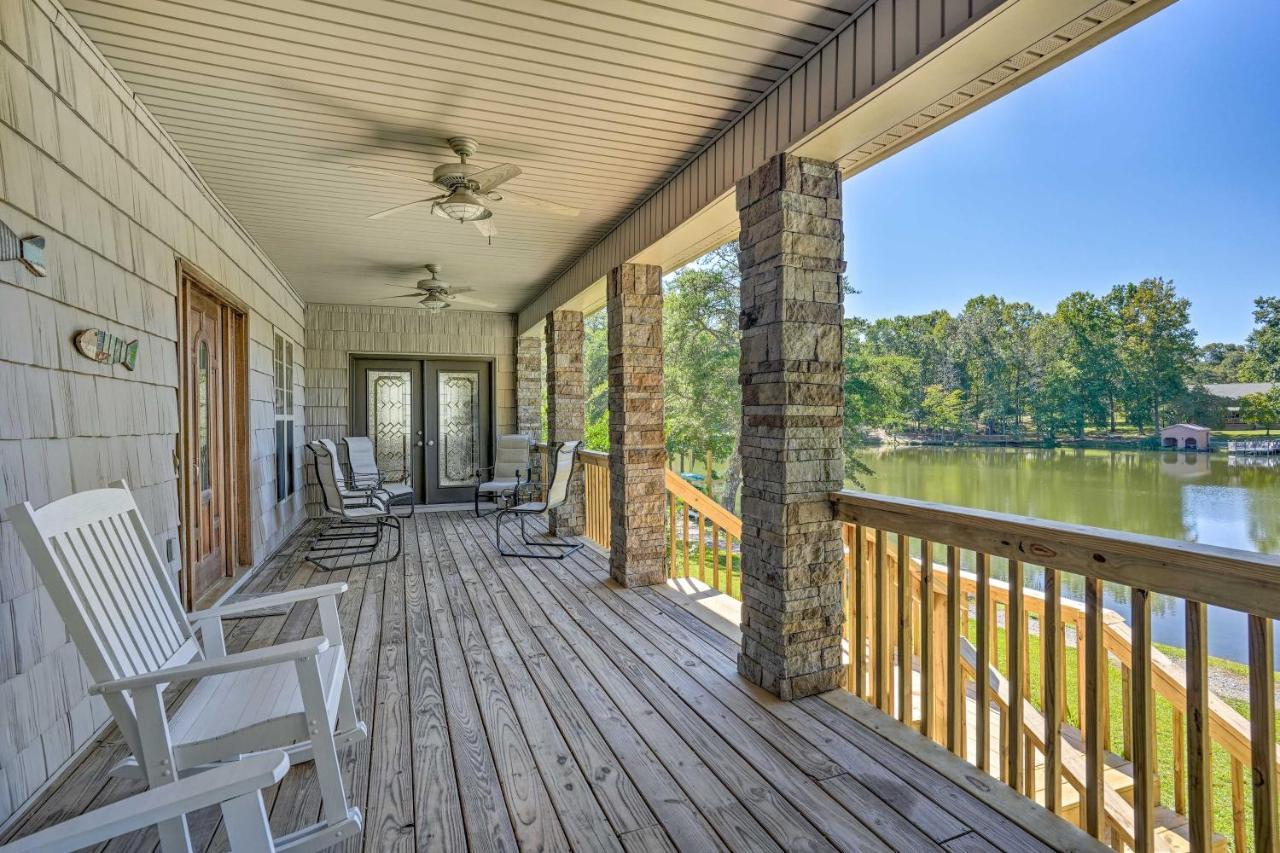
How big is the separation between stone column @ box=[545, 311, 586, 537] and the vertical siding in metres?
2.20

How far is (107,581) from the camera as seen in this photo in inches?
66.7

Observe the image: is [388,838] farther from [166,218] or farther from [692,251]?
[692,251]

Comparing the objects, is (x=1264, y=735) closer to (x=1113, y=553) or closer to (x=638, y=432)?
(x=1113, y=553)

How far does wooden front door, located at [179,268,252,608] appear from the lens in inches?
137

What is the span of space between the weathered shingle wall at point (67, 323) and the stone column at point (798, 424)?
2.47 meters

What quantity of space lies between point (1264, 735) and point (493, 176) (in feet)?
10.7

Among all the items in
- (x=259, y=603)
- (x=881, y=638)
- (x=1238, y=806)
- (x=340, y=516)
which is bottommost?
(x=1238, y=806)

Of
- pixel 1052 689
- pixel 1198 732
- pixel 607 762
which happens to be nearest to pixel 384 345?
pixel 607 762

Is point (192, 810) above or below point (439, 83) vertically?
below

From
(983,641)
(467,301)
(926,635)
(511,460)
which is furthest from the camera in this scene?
(511,460)

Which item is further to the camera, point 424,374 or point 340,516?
point 424,374

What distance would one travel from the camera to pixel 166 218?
3.16m

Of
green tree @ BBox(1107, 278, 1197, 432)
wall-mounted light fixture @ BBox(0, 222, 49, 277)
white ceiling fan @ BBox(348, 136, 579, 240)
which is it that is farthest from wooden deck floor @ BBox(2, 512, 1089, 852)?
white ceiling fan @ BBox(348, 136, 579, 240)

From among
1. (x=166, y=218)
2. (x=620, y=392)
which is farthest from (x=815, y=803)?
(x=166, y=218)
